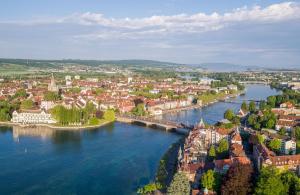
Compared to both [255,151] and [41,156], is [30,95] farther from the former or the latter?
[255,151]

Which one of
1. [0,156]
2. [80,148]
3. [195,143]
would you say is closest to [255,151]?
[195,143]

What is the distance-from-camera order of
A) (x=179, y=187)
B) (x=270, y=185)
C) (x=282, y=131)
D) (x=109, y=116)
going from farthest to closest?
(x=109, y=116) < (x=282, y=131) < (x=179, y=187) < (x=270, y=185)

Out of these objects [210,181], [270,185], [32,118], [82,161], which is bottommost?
[82,161]

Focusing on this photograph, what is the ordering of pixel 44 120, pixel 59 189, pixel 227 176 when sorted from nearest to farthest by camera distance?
pixel 227 176
pixel 59 189
pixel 44 120

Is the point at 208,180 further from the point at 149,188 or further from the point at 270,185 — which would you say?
the point at 270,185

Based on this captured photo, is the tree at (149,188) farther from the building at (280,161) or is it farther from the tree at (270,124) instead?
the tree at (270,124)

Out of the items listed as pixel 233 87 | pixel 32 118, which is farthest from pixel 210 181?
pixel 233 87

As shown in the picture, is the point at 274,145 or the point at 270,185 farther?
the point at 274,145
